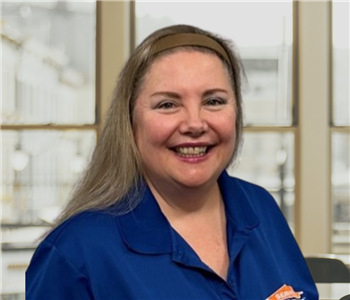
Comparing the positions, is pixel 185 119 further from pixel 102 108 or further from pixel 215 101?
pixel 102 108

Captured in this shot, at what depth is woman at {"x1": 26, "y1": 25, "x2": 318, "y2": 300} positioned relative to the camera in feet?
4.81

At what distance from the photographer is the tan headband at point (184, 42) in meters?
1.59

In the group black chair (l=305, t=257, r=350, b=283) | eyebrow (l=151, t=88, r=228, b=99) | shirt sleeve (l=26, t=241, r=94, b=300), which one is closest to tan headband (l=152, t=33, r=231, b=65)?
eyebrow (l=151, t=88, r=228, b=99)

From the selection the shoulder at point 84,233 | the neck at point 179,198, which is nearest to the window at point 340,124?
the neck at point 179,198

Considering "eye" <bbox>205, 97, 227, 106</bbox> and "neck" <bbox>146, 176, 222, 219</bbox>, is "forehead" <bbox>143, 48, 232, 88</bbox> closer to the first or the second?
"eye" <bbox>205, 97, 227, 106</bbox>

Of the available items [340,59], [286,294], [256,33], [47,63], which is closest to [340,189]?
[340,59]

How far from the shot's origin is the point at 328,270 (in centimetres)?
295

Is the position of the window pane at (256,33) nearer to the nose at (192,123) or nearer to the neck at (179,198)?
the neck at (179,198)

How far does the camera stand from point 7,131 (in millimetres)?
4500

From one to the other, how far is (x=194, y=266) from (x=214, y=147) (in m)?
0.28

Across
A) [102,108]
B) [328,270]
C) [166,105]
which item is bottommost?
[328,270]

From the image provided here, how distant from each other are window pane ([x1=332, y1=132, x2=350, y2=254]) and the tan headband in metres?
3.03

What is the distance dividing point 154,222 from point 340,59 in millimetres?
3279

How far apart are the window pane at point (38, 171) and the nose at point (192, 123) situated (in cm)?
305
